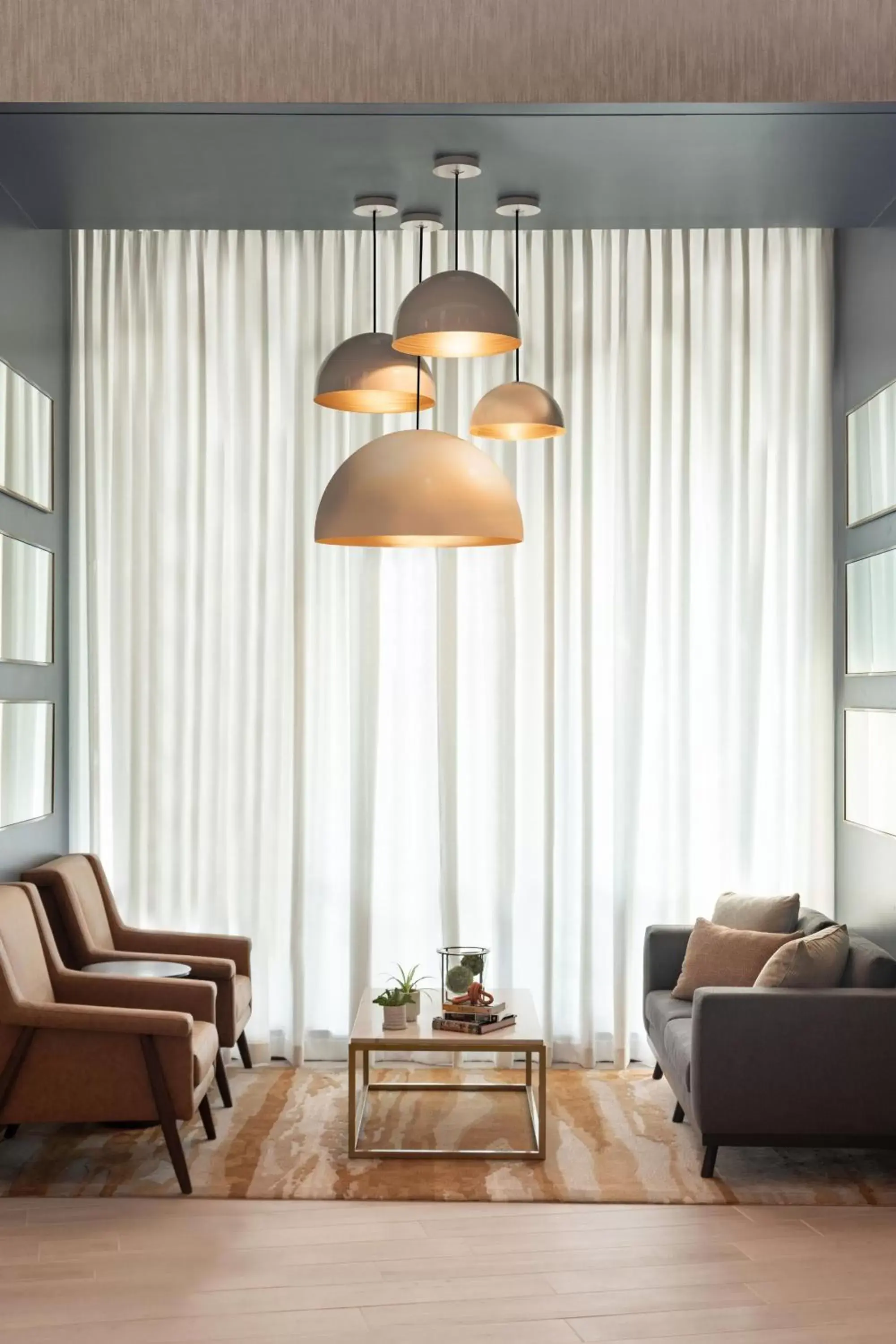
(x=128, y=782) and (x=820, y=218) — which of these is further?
(x=128, y=782)

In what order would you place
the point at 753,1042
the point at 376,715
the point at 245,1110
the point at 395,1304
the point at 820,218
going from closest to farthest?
1. the point at 395,1304
2. the point at 753,1042
3. the point at 820,218
4. the point at 245,1110
5. the point at 376,715

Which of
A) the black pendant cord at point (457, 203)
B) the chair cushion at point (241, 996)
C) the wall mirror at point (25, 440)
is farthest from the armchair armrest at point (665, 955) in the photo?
the wall mirror at point (25, 440)

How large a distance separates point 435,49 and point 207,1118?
10.8 ft

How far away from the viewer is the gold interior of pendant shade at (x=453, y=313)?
11.6ft

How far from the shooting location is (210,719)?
569cm

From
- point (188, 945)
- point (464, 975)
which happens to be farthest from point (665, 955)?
point (188, 945)

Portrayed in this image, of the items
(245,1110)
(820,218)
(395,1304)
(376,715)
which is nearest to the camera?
(395,1304)

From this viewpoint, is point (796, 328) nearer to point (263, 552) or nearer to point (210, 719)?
point (263, 552)

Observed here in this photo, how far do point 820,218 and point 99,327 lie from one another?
3001mm

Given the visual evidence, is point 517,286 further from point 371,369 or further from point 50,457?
point 50,457

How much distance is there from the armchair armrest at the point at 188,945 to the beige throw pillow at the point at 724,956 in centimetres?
167

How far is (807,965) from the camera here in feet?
14.1

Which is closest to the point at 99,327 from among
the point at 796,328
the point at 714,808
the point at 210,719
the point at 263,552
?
the point at 263,552

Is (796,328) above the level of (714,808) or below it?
above
